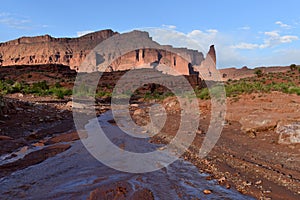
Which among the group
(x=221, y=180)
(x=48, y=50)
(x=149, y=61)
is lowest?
(x=221, y=180)

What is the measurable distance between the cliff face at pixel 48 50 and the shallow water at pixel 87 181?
123 metres

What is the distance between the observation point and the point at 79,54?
129 m

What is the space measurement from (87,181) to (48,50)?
5393 inches

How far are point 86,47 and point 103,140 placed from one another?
432 feet

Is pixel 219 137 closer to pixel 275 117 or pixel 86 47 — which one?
pixel 275 117

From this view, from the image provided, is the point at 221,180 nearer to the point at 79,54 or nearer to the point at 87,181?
the point at 87,181

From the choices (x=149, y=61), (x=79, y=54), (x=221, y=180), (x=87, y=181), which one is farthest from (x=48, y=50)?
(x=221, y=180)

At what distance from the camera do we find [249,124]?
10992 mm

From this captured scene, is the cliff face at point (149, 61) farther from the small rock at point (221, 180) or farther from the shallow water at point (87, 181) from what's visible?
the small rock at point (221, 180)

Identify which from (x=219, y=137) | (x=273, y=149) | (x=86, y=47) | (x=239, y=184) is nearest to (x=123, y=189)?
(x=239, y=184)

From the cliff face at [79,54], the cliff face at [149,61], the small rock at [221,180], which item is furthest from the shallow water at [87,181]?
the cliff face at [149,61]

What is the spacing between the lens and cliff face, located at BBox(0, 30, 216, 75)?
11988cm

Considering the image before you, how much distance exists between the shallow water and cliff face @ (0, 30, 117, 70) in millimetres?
123150

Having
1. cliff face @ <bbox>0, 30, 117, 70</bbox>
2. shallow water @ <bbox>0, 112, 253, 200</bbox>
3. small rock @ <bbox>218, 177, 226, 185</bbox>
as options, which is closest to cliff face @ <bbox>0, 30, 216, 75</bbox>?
cliff face @ <bbox>0, 30, 117, 70</bbox>
